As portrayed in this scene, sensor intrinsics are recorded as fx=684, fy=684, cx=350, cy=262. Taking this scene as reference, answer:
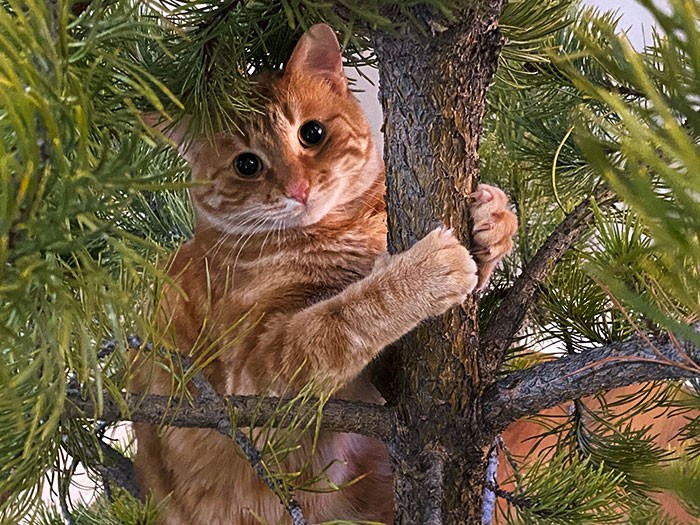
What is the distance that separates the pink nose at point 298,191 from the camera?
0.79 meters

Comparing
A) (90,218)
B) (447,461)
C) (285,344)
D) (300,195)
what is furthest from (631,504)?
(90,218)

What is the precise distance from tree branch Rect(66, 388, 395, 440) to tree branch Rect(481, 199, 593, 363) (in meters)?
0.15

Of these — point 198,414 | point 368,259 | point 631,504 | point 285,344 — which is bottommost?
point 631,504

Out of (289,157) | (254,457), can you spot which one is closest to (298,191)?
(289,157)

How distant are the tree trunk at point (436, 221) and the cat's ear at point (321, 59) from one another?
0.22 m

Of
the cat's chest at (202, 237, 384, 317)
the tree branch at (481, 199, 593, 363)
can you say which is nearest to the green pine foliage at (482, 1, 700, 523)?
the tree branch at (481, 199, 593, 363)

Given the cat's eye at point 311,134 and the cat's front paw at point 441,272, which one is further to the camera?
the cat's eye at point 311,134

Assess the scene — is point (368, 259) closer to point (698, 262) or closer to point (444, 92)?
point (444, 92)

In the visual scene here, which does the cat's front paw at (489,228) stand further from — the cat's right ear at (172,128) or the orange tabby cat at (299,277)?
the cat's right ear at (172,128)

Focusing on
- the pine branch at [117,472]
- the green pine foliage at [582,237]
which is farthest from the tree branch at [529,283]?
the pine branch at [117,472]

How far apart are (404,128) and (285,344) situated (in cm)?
27

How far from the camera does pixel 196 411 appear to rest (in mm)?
468

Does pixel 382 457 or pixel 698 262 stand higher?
pixel 382 457

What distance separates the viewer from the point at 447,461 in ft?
1.81
